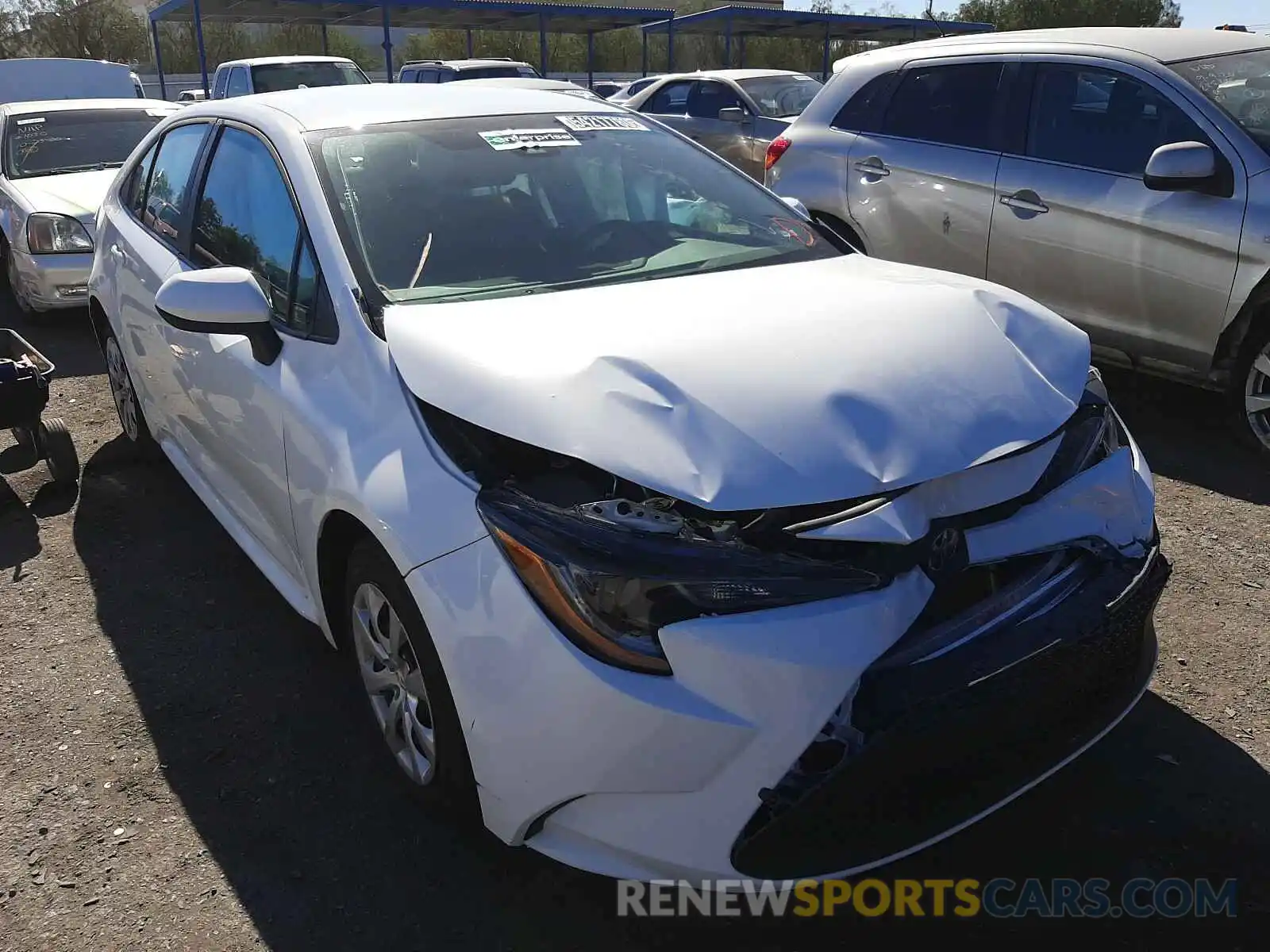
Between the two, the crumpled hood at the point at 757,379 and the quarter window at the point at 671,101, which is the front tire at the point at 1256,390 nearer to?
the crumpled hood at the point at 757,379

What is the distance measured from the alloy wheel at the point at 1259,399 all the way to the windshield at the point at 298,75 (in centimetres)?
1351

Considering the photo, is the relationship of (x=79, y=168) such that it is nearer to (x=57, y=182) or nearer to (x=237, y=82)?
(x=57, y=182)

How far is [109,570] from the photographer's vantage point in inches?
157

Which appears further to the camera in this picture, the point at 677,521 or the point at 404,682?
the point at 404,682

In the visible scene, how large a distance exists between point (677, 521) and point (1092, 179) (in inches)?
151

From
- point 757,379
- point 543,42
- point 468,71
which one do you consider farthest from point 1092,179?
point 543,42

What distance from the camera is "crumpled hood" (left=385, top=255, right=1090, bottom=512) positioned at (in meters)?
1.97

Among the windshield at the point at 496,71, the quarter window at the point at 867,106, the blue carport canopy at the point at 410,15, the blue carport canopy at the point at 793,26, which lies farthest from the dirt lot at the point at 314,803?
the blue carport canopy at the point at 793,26

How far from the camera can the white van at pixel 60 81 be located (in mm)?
11609

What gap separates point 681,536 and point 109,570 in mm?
2923

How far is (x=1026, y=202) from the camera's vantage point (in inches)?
201

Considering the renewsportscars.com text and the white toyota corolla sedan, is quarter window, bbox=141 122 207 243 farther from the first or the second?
the renewsportscars.com text

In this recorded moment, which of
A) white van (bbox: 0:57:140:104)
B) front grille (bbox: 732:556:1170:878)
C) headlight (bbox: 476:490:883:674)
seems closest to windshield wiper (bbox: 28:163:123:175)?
white van (bbox: 0:57:140:104)

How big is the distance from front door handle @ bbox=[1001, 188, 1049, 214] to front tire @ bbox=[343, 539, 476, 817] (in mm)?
3902
